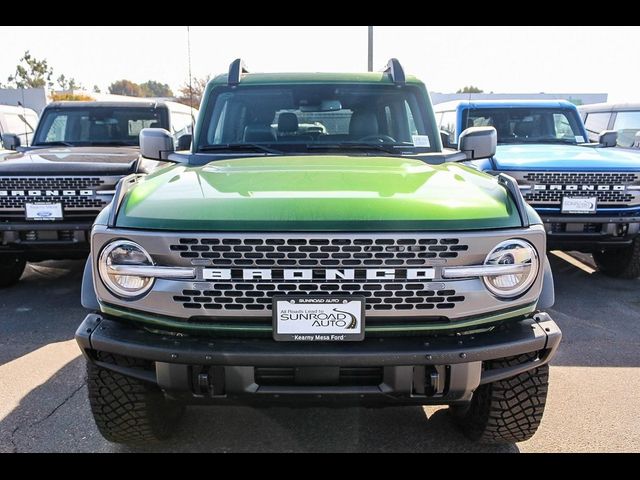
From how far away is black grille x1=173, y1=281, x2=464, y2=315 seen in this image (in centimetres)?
230

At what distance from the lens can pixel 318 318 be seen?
2.29 m

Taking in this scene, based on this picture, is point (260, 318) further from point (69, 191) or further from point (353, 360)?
point (69, 191)

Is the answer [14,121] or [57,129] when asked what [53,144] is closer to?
[57,129]

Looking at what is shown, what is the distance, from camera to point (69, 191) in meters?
5.32

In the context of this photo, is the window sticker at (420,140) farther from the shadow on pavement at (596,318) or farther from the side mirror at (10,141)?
the side mirror at (10,141)

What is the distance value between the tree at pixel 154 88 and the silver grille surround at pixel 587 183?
233ft

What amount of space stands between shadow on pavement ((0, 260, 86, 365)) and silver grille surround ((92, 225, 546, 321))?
7.98 ft

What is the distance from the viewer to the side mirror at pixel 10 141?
21.6ft

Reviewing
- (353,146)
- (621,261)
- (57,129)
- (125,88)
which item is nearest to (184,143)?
(353,146)

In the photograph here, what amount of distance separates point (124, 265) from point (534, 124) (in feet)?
21.7

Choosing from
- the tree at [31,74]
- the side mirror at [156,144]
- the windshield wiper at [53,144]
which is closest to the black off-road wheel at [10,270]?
the windshield wiper at [53,144]

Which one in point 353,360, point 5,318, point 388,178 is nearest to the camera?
point 353,360

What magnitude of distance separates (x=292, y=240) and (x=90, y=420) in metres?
1.82

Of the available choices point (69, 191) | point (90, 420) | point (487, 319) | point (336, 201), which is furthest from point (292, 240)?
point (69, 191)
